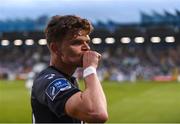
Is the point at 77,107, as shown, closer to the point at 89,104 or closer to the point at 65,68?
the point at 89,104

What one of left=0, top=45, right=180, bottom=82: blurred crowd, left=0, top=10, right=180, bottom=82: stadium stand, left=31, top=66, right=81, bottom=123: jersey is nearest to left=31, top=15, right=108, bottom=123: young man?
left=31, top=66, right=81, bottom=123: jersey

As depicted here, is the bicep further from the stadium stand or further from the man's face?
the stadium stand

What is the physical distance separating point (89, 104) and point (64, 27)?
12.7 inches

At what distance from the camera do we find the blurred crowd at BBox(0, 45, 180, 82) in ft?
106

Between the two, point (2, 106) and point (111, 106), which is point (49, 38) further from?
point (2, 106)

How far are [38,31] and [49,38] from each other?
79.6 feet

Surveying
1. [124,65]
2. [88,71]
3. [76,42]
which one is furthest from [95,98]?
[124,65]

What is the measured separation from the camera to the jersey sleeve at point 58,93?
1.87m

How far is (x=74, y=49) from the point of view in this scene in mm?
1961

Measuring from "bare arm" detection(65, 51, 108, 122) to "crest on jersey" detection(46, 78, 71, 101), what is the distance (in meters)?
0.05

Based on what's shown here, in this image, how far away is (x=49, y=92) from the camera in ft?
6.27

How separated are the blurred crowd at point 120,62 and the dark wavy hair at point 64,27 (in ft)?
95.2

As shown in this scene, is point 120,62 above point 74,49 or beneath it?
beneath

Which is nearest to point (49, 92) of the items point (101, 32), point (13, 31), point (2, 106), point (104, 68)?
point (2, 106)
